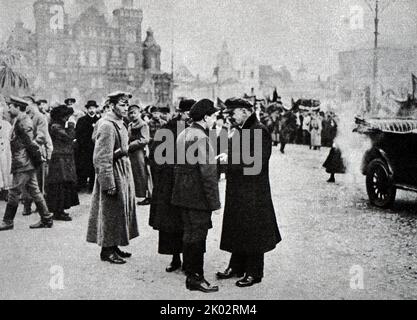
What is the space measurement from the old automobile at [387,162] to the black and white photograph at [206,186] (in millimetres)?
24

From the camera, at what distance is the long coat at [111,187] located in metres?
4.94

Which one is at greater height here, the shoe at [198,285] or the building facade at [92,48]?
the building facade at [92,48]

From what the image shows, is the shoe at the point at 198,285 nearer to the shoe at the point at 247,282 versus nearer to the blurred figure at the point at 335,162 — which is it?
the shoe at the point at 247,282

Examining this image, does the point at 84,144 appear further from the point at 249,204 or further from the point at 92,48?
the point at 92,48

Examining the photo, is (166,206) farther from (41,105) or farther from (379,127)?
(41,105)

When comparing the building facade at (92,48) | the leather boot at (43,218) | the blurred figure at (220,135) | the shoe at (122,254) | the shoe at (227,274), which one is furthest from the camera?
the blurred figure at (220,135)

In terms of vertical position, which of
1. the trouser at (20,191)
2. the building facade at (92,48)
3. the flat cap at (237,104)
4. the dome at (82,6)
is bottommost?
the trouser at (20,191)

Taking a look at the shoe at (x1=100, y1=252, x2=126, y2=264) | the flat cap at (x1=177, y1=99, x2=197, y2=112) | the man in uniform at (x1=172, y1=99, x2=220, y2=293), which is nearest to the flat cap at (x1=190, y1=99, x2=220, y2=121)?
the man in uniform at (x1=172, y1=99, x2=220, y2=293)

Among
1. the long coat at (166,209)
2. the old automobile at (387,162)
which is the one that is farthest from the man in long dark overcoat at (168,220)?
the old automobile at (387,162)

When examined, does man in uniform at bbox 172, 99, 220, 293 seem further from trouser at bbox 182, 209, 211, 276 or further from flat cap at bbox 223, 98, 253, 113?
flat cap at bbox 223, 98, 253, 113

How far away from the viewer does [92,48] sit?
52.0 feet

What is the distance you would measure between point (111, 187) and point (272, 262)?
195cm

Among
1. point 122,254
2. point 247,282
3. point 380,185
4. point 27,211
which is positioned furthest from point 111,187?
point 380,185
